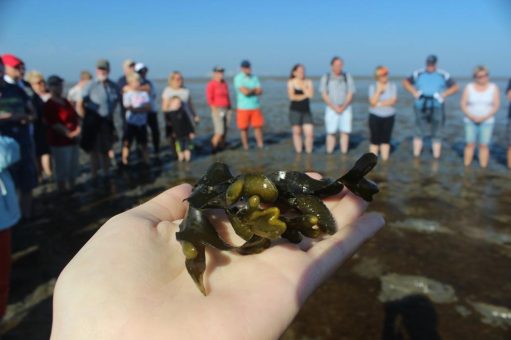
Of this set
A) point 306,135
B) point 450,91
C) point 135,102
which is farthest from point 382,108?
point 135,102

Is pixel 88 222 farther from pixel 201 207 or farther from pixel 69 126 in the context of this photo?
pixel 201 207

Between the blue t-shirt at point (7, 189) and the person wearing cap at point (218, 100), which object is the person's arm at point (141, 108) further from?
the blue t-shirt at point (7, 189)

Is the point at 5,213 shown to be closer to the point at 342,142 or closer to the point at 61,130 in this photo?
the point at 61,130

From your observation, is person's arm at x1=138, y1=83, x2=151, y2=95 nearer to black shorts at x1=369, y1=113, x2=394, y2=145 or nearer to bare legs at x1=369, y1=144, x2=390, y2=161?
black shorts at x1=369, y1=113, x2=394, y2=145

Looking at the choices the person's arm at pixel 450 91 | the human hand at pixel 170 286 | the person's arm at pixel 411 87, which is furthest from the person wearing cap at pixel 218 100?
the human hand at pixel 170 286

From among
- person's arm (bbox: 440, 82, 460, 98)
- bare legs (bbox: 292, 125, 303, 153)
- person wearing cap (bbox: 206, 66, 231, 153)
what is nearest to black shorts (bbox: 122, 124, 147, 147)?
person wearing cap (bbox: 206, 66, 231, 153)

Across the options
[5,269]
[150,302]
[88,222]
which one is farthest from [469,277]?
[88,222]
